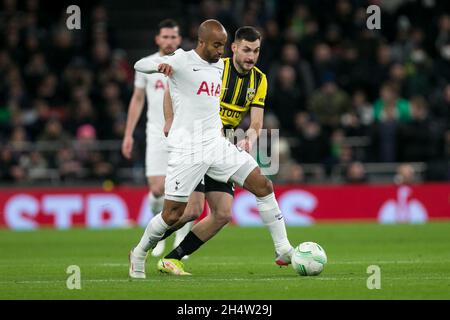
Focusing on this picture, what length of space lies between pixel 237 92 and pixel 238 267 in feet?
6.45

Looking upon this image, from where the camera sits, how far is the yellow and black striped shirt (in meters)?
10.8

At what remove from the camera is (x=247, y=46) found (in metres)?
10.5

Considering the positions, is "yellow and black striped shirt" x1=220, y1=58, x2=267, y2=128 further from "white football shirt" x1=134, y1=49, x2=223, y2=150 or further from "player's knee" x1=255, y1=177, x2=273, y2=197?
"player's knee" x1=255, y1=177, x2=273, y2=197

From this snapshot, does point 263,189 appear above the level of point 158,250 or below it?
above

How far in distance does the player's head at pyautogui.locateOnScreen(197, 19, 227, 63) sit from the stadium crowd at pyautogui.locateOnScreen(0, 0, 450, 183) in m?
11.2

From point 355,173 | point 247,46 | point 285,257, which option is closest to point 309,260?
point 285,257

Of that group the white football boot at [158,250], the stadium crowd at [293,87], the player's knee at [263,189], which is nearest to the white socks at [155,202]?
the white football boot at [158,250]

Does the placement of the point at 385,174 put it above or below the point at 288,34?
below

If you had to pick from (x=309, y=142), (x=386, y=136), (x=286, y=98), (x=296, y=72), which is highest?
(x=296, y=72)

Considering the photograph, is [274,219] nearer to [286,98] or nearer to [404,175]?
[404,175]

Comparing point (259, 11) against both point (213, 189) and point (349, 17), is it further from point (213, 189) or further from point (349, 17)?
point (213, 189)

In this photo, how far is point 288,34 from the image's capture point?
23.8 meters

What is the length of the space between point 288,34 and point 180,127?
1407 centimetres
